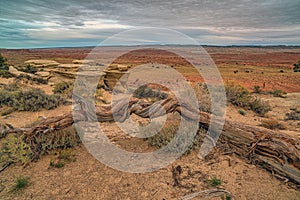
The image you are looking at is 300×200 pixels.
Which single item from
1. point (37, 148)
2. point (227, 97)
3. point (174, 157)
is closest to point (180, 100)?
point (174, 157)

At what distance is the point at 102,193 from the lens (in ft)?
11.5

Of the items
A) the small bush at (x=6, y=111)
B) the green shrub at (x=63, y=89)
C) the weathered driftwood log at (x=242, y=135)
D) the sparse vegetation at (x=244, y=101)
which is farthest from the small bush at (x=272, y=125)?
the small bush at (x=6, y=111)

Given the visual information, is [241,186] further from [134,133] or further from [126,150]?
[134,133]

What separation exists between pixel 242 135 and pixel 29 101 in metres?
7.15

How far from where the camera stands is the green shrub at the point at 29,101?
7722mm

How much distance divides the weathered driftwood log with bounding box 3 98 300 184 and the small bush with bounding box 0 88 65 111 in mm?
3723

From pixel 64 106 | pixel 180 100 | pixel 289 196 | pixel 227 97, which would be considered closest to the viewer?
pixel 289 196

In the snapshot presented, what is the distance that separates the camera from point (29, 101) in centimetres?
782

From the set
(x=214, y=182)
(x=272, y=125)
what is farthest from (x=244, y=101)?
(x=214, y=182)

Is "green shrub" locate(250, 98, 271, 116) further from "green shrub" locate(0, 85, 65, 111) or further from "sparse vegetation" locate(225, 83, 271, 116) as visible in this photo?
"green shrub" locate(0, 85, 65, 111)

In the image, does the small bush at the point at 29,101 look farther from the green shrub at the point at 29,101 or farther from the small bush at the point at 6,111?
the small bush at the point at 6,111

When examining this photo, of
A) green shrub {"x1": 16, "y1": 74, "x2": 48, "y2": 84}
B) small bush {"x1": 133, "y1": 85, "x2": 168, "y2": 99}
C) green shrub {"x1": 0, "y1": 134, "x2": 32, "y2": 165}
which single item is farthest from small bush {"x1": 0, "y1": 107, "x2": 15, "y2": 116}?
green shrub {"x1": 16, "y1": 74, "x2": 48, "y2": 84}

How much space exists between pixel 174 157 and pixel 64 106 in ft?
18.6

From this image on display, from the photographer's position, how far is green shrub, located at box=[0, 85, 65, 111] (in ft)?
25.3
